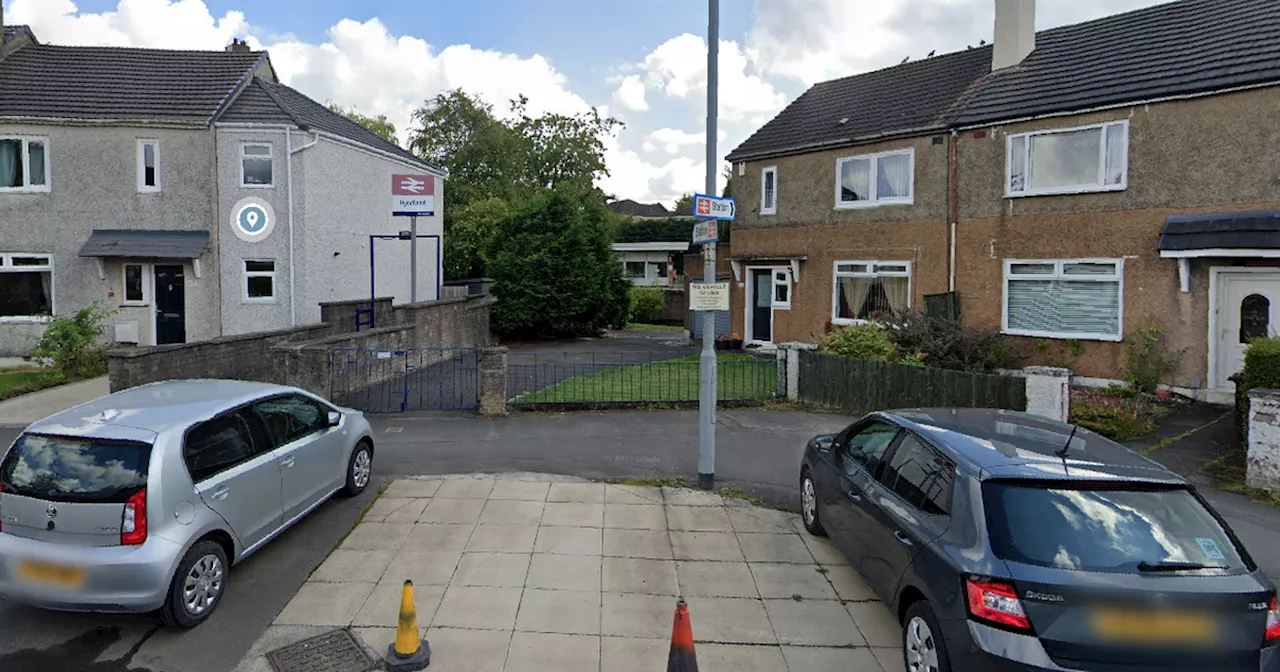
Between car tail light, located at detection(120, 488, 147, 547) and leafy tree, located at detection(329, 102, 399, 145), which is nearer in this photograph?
car tail light, located at detection(120, 488, 147, 547)

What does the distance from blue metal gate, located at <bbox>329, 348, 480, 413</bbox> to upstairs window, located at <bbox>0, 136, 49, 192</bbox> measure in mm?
10273

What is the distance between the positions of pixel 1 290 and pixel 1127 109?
2346 centimetres

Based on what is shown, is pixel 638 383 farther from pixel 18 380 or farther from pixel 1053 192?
pixel 18 380

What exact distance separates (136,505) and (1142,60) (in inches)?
637

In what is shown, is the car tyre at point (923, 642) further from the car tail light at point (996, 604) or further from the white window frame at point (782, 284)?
the white window frame at point (782, 284)

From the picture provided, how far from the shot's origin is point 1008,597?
3465 mm

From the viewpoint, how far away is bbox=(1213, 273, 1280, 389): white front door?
11.2 m

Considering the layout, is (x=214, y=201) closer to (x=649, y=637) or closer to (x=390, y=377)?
(x=390, y=377)

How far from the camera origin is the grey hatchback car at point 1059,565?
330 centimetres

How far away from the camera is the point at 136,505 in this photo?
14.9 feet

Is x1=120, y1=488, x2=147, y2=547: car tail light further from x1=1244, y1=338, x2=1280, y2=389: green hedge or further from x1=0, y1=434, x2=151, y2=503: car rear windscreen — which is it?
x1=1244, y1=338, x2=1280, y2=389: green hedge

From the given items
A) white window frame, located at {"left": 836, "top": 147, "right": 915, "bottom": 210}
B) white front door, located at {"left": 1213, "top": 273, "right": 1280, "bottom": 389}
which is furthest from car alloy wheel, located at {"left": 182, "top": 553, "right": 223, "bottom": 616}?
white window frame, located at {"left": 836, "top": 147, "right": 915, "bottom": 210}

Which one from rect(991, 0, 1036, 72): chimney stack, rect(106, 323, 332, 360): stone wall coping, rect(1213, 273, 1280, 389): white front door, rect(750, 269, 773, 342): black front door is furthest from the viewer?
rect(750, 269, 773, 342): black front door

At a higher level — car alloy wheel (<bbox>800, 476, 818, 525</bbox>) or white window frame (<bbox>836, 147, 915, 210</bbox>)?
white window frame (<bbox>836, 147, 915, 210</bbox>)
